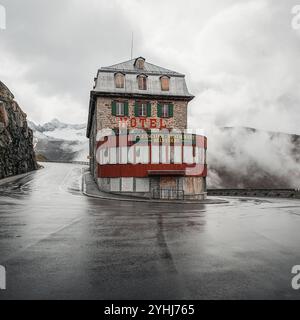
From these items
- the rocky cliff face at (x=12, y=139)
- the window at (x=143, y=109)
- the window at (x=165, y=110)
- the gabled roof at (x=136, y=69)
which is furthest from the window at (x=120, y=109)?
the rocky cliff face at (x=12, y=139)

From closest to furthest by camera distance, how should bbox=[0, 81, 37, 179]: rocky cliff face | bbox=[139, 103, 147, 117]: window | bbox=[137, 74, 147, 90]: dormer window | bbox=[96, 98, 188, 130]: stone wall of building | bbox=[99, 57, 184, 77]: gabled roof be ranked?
bbox=[96, 98, 188, 130]: stone wall of building
bbox=[139, 103, 147, 117]: window
bbox=[137, 74, 147, 90]: dormer window
bbox=[99, 57, 184, 77]: gabled roof
bbox=[0, 81, 37, 179]: rocky cliff face

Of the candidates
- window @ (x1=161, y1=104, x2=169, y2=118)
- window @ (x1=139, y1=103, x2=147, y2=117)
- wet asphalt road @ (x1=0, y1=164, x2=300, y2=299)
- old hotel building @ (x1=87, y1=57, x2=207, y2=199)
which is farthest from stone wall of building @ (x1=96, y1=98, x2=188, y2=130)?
wet asphalt road @ (x1=0, y1=164, x2=300, y2=299)

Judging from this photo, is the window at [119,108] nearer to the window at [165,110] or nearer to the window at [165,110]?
the window at [165,110]

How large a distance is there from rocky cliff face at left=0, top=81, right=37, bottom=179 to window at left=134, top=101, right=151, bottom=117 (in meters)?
17.2

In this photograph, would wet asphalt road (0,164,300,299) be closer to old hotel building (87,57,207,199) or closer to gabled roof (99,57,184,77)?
old hotel building (87,57,207,199)

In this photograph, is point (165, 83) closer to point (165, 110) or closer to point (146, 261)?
point (165, 110)

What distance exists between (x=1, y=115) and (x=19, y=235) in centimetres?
3493

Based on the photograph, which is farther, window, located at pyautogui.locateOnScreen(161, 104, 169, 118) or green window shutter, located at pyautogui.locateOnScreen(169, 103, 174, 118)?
A: green window shutter, located at pyautogui.locateOnScreen(169, 103, 174, 118)

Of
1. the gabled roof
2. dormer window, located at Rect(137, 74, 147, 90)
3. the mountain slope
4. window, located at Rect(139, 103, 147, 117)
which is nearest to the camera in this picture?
window, located at Rect(139, 103, 147, 117)

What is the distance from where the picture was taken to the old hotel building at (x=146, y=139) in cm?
3006

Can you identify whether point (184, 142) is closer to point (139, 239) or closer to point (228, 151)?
point (139, 239)

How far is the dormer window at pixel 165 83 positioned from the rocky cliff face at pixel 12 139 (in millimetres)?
20099

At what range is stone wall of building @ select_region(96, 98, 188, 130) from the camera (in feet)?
116
